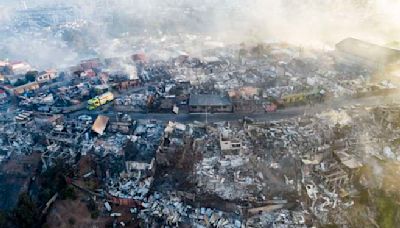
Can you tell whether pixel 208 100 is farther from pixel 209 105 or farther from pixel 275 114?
pixel 275 114

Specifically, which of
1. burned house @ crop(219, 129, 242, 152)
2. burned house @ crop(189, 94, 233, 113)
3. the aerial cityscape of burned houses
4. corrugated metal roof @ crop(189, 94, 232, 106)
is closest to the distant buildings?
the aerial cityscape of burned houses

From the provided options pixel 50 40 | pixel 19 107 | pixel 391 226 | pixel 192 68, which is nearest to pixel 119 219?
pixel 391 226

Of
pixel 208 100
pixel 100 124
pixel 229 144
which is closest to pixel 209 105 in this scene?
pixel 208 100

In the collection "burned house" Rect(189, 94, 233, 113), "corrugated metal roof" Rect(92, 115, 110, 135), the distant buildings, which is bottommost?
"corrugated metal roof" Rect(92, 115, 110, 135)

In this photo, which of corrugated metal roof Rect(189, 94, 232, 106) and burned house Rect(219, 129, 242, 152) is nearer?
burned house Rect(219, 129, 242, 152)

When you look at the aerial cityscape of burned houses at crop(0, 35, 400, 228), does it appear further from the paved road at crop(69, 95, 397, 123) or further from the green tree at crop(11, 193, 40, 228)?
the green tree at crop(11, 193, 40, 228)

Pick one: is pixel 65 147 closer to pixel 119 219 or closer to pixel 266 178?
pixel 119 219
